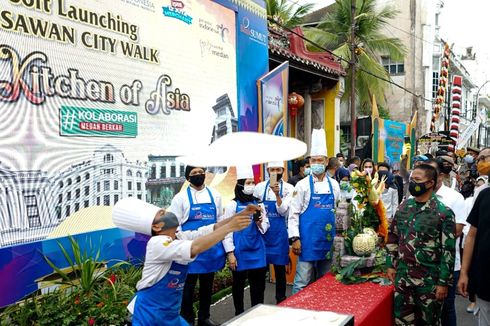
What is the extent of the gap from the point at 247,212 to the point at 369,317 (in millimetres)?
1249

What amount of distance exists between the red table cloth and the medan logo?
14.4ft

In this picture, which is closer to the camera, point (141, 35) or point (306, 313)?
point (306, 313)

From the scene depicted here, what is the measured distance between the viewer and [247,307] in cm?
557

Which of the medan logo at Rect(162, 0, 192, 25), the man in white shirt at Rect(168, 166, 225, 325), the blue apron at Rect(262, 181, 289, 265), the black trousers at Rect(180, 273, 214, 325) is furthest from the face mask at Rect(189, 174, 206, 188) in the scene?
the medan logo at Rect(162, 0, 192, 25)

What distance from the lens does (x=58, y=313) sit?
401cm

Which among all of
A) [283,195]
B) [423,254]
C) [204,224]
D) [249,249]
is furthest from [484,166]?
[204,224]

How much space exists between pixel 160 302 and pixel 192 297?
6.49ft

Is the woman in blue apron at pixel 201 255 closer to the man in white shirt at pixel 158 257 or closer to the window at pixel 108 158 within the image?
the window at pixel 108 158

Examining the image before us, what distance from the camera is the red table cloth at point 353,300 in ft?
10.8

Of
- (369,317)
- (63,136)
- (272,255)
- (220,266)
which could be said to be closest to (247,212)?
(369,317)

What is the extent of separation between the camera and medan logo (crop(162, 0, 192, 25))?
6.57 m

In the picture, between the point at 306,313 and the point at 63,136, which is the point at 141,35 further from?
the point at 306,313

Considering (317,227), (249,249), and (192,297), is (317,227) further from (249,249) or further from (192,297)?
(192,297)

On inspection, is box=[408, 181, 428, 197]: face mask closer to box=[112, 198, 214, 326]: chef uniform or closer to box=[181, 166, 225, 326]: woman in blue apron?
box=[112, 198, 214, 326]: chef uniform
